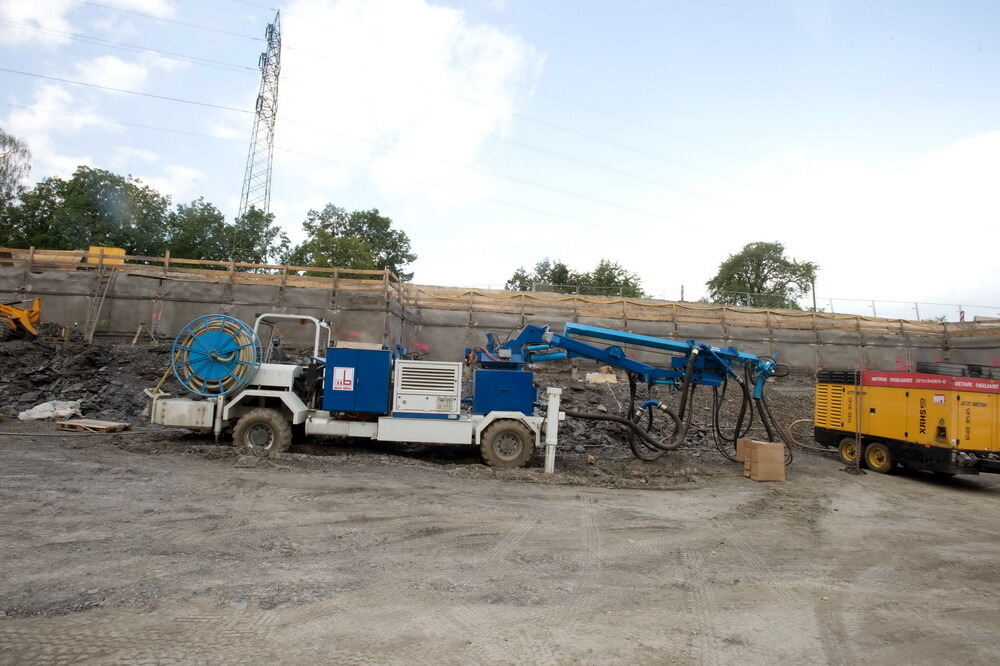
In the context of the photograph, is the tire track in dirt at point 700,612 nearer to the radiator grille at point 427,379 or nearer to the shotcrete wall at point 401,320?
the radiator grille at point 427,379

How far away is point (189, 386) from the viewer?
9547 millimetres

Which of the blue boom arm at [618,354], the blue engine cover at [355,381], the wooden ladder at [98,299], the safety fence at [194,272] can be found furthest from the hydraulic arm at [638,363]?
the wooden ladder at [98,299]

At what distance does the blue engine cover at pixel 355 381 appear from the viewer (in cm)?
940

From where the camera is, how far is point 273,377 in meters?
9.59

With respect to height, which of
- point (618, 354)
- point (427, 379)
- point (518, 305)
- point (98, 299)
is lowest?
point (427, 379)

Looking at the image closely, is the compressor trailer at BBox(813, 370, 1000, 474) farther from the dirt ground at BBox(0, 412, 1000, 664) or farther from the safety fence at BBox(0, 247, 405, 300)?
the safety fence at BBox(0, 247, 405, 300)

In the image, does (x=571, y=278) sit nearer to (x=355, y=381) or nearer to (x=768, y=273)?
(x=768, y=273)

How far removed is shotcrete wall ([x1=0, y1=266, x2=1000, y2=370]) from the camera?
19.0 meters

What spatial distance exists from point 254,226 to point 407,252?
55.3 ft

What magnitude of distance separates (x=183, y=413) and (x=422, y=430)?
3.95 meters

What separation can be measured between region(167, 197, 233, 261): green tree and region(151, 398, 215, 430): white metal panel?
120 feet

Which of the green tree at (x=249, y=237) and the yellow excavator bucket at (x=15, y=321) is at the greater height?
the green tree at (x=249, y=237)

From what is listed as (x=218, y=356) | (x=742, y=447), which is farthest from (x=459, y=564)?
(x=742, y=447)

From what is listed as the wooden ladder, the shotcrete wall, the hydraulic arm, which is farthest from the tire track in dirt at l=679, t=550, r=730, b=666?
the wooden ladder
